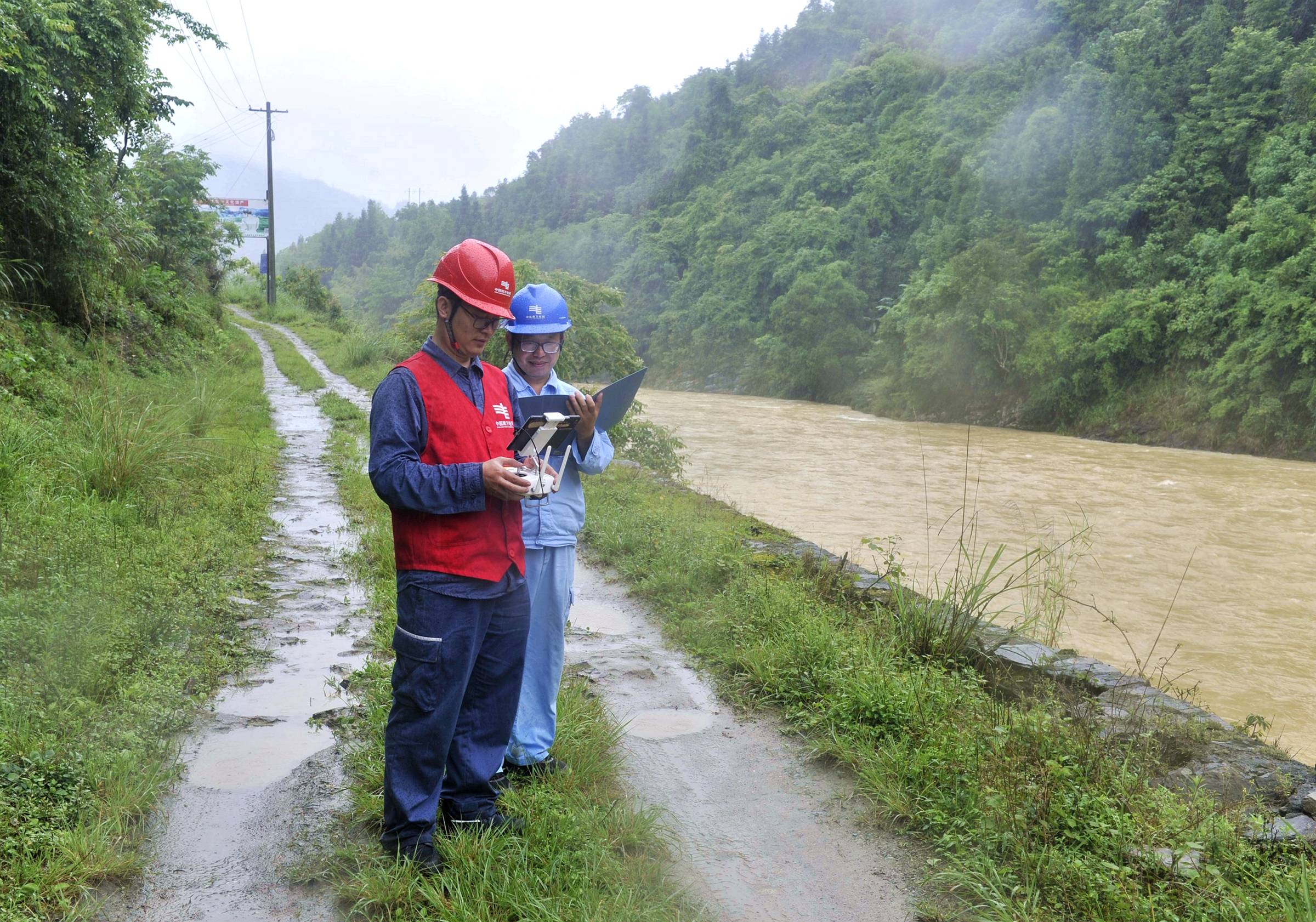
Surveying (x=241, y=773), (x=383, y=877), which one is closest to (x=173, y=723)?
(x=241, y=773)

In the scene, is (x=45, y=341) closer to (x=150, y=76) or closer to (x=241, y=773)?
(x=150, y=76)

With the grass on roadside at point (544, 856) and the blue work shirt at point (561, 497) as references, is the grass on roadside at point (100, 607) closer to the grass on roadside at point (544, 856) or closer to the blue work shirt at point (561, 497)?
the grass on roadside at point (544, 856)

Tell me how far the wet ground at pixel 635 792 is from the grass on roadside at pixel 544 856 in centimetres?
12

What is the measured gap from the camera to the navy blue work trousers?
2.51 meters

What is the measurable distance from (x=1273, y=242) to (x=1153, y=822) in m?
24.4

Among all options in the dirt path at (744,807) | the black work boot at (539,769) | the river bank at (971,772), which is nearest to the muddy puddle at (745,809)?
the dirt path at (744,807)

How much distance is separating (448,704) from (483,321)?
40.1 inches

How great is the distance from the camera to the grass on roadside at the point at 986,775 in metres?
2.73

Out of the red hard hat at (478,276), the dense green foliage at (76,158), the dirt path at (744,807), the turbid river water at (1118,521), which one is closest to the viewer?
the red hard hat at (478,276)

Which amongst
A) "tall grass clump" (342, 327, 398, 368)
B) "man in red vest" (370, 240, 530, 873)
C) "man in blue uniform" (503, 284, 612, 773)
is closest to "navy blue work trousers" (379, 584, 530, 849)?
"man in red vest" (370, 240, 530, 873)

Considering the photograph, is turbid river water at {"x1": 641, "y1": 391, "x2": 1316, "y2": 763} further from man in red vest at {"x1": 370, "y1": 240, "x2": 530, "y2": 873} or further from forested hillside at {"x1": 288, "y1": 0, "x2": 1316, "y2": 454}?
man in red vest at {"x1": 370, "y1": 240, "x2": 530, "y2": 873}

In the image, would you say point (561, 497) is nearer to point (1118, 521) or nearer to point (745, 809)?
point (745, 809)

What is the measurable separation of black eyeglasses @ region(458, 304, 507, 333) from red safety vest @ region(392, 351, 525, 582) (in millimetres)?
148

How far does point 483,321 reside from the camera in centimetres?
256
